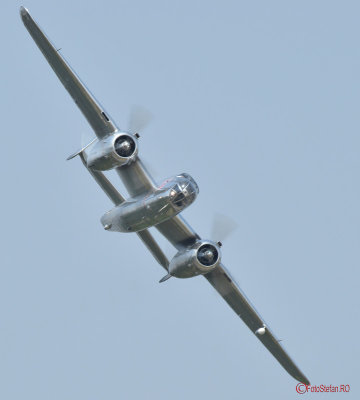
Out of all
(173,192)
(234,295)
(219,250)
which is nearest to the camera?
(173,192)

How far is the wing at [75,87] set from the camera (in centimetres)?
4781

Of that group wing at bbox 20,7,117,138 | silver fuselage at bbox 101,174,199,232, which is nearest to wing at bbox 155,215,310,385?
silver fuselage at bbox 101,174,199,232

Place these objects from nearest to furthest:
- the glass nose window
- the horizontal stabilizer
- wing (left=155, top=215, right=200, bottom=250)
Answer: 1. the glass nose window
2. the horizontal stabilizer
3. wing (left=155, top=215, right=200, bottom=250)

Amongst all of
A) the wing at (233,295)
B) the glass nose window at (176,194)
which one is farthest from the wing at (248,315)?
the glass nose window at (176,194)

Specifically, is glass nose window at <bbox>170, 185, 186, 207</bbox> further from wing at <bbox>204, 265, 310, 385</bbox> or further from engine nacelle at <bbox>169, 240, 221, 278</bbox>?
wing at <bbox>204, 265, 310, 385</bbox>

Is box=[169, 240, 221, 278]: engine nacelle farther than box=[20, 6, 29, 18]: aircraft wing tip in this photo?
Yes

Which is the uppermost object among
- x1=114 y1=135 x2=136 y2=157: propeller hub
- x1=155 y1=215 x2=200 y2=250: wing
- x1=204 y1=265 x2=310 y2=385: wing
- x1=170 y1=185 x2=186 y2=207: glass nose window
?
x1=114 y1=135 x2=136 y2=157: propeller hub

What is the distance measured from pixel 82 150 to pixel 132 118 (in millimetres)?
2872

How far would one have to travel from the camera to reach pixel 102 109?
158ft

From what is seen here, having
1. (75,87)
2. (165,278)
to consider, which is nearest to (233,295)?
(165,278)

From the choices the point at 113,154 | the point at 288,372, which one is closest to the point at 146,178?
the point at 113,154

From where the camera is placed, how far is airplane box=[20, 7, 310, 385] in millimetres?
46656

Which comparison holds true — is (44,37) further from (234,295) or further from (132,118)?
(234,295)

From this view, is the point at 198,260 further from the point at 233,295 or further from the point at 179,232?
the point at 233,295
